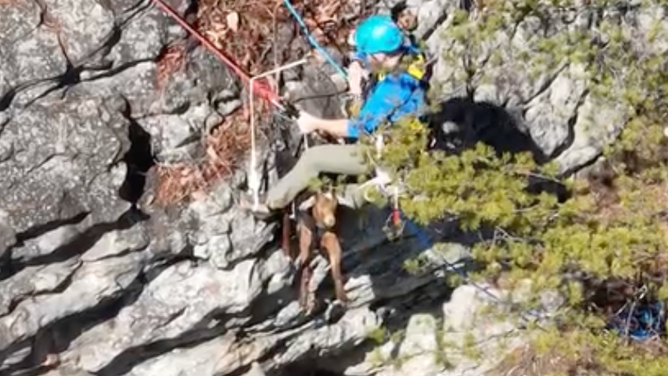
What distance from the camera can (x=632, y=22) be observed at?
8.84m

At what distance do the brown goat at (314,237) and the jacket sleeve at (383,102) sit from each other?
0.64 metres

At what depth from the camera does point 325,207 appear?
7.81 metres

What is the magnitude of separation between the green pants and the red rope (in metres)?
0.55

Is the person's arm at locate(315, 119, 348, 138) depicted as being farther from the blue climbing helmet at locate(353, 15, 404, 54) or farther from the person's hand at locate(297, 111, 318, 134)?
the blue climbing helmet at locate(353, 15, 404, 54)

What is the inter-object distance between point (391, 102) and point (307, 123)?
0.65 m

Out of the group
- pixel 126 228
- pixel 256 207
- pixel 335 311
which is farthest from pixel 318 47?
pixel 335 311

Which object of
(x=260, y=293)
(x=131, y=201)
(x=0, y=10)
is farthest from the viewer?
(x=260, y=293)

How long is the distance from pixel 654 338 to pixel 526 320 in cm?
87

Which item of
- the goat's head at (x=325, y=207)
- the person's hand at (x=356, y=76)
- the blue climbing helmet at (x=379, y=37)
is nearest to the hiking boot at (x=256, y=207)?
the goat's head at (x=325, y=207)

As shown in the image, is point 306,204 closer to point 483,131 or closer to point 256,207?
point 256,207

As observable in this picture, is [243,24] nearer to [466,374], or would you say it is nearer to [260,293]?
[260,293]

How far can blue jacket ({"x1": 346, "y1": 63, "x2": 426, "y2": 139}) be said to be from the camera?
7215 mm

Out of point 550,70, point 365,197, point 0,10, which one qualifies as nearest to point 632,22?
point 550,70

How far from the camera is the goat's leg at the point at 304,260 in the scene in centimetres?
816
